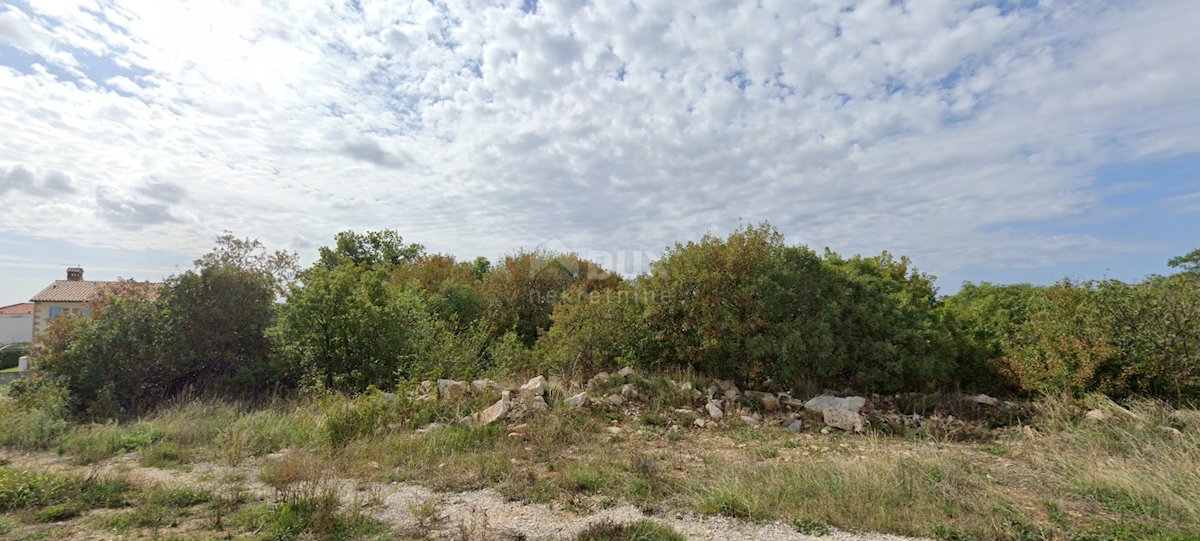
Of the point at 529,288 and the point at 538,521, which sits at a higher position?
the point at 529,288

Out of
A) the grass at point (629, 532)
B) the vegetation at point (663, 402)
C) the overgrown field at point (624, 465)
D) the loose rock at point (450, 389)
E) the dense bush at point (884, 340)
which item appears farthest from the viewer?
the dense bush at point (884, 340)

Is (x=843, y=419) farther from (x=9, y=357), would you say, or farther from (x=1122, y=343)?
(x=9, y=357)

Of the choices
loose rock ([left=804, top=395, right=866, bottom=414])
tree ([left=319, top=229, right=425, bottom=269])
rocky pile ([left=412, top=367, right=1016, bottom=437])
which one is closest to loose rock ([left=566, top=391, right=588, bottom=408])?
rocky pile ([left=412, top=367, right=1016, bottom=437])

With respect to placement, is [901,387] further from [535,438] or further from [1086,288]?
[535,438]

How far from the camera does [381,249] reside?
30.7 metres

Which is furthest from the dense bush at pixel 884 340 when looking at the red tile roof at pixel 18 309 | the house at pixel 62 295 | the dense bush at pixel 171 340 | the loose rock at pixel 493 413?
the red tile roof at pixel 18 309

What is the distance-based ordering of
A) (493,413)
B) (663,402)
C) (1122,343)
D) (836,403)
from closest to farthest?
(493,413) → (1122,343) → (836,403) → (663,402)

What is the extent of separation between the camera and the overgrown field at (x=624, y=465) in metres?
4.34

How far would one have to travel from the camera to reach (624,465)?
584 cm

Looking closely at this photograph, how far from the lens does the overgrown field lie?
4344 millimetres

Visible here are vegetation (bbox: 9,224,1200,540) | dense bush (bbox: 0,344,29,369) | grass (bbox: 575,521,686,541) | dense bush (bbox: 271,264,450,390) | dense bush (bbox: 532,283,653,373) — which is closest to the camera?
grass (bbox: 575,521,686,541)

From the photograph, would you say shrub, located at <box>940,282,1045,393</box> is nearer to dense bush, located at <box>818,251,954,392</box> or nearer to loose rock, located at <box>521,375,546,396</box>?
dense bush, located at <box>818,251,954,392</box>

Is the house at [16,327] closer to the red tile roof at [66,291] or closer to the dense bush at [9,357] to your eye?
the red tile roof at [66,291]

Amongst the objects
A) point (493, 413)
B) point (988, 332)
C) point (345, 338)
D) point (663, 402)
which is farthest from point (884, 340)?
point (345, 338)
